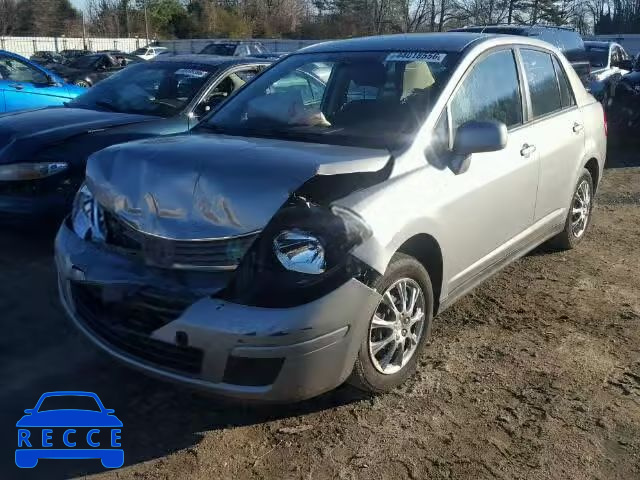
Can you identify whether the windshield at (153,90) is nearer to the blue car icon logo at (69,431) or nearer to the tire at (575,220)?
the blue car icon logo at (69,431)

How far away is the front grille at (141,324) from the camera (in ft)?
8.96

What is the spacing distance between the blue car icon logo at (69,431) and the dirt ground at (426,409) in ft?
0.15

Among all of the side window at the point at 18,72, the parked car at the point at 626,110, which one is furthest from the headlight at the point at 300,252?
the parked car at the point at 626,110

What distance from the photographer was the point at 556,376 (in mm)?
3490

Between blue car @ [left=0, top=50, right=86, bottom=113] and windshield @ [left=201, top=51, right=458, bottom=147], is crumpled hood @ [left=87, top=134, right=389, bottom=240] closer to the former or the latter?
windshield @ [left=201, top=51, right=458, bottom=147]

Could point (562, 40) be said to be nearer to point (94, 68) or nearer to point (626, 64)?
point (626, 64)

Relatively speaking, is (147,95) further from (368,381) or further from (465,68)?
(368,381)

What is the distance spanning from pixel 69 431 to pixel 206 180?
131 cm

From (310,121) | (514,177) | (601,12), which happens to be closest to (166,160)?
(310,121)

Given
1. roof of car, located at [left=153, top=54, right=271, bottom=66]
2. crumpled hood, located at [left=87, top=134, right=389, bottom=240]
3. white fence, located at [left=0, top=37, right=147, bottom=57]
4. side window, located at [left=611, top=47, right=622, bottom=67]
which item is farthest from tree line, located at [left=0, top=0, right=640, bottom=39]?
crumpled hood, located at [left=87, top=134, right=389, bottom=240]

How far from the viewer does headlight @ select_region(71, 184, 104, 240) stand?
320 cm

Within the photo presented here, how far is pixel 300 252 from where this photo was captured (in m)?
2.77

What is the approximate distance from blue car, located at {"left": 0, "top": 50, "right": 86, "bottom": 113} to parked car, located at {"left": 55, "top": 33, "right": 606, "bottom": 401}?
583cm

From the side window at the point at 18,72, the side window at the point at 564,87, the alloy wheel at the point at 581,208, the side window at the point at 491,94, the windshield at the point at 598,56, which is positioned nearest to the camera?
the side window at the point at 491,94
